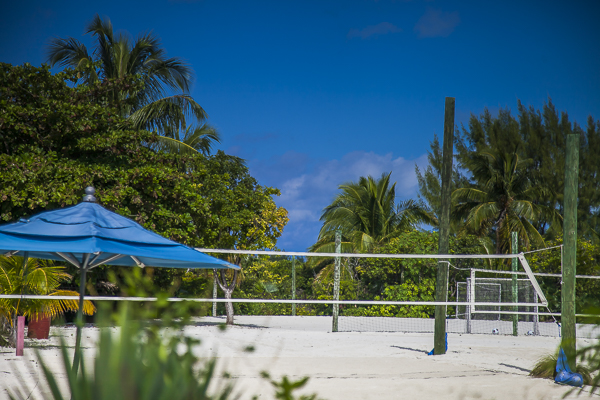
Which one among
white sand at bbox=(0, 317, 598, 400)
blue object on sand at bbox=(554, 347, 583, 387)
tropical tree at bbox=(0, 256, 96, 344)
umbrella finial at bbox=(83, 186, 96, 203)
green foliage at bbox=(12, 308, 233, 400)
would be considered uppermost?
umbrella finial at bbox=(83, 186, 96, 203)

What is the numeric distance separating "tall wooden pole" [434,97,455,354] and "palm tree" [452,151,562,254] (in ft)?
39.8

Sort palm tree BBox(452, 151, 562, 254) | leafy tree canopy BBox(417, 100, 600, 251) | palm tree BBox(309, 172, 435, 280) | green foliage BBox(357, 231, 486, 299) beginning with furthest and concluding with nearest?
leafy tree canopy BBox(417, 100, 600, 251) < palm tree BBox(309, 172, 435, 280) < palm tree BBox(452, 151, 562, 254) < green foliage BBox(357, 231, 486, 299)

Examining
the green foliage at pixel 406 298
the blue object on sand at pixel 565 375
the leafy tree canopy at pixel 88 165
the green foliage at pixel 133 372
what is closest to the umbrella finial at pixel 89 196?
the green foliage at pixel 133 372

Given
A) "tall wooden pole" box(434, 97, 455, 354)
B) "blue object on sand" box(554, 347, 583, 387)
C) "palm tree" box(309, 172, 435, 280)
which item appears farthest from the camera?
"palm tree" box(309, 172, 435, 280)

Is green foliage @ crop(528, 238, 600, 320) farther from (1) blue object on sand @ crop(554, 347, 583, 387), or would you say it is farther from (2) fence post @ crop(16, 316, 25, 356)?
(2) fence post @ crop(16, 316, 25, 356)

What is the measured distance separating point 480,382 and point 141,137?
8.13m

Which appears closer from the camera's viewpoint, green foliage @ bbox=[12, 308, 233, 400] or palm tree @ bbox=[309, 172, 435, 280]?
green foliage @ bbox=[12, 308, 233, 400]

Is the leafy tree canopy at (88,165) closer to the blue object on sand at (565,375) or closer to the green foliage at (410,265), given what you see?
the green foliage at (410,265)

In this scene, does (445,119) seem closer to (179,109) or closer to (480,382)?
(480,382)

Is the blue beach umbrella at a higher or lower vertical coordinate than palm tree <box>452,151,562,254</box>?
lower

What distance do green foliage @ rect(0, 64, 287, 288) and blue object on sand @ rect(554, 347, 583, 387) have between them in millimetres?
6560

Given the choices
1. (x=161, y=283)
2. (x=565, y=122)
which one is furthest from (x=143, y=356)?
(x=565, y=122)

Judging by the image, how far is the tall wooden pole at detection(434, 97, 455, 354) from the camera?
6.40 m

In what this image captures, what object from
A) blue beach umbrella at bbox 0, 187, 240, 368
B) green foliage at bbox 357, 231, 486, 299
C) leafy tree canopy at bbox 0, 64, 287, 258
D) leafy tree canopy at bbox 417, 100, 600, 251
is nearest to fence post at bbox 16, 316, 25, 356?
blue beach umbrella at bbox 0, 187, 240, 368
